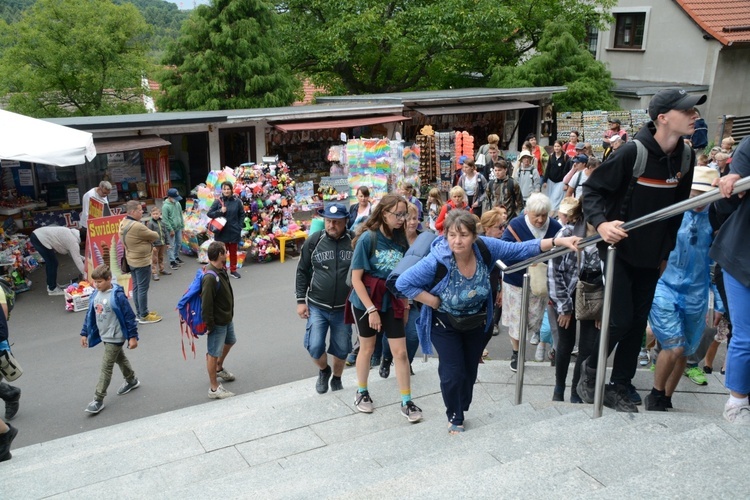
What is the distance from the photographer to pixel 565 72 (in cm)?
2231

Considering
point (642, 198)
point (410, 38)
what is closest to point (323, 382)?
point (642, 198)

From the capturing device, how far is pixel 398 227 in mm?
5766

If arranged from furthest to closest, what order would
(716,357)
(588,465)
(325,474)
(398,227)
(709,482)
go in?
(716,357), (398,227), (325,474), (588,465), (709,482)

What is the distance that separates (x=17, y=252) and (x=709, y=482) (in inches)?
427

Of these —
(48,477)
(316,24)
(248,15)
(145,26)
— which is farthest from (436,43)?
(48,477)

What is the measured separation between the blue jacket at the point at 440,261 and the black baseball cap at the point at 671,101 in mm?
1197

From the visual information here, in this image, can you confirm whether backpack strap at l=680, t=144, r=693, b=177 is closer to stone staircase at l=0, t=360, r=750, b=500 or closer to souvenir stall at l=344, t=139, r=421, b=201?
stone staircase at l=0, t=360, r=750, b=500

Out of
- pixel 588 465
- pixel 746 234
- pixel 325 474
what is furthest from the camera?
pixel 325 474

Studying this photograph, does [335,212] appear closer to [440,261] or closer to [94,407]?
[440,261]

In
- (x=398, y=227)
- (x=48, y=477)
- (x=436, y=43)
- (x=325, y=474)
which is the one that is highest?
(x=436, y=43)

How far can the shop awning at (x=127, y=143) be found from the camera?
41.6 feet

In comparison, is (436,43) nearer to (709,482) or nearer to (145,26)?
(145,26)

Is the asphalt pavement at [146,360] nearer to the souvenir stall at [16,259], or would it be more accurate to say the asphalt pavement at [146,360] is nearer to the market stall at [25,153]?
the souvenir stall at [16,259]

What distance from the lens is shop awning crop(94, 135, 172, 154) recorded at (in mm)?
12680
